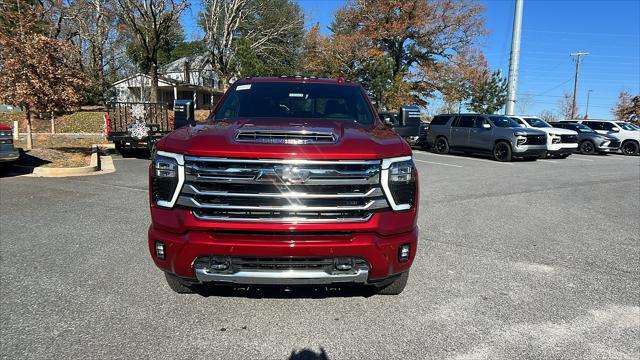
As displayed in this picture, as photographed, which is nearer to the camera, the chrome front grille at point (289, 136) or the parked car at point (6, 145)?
the chrome front grille at point (289, 136)

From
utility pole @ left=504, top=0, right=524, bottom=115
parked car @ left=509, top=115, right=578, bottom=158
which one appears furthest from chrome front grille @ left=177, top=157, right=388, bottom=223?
utility pole @ left=504, top=0, right=524, bottom=115

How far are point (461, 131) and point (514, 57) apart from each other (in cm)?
846

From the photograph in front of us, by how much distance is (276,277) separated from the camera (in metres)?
2.89

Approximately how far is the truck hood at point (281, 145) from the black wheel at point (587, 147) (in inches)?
932

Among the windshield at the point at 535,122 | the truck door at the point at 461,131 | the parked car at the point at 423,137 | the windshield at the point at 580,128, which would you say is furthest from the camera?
the windshield at the point at 580,128

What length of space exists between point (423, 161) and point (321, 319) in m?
13.5

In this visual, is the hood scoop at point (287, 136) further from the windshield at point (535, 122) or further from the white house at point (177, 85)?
the white house at point (177, 85)

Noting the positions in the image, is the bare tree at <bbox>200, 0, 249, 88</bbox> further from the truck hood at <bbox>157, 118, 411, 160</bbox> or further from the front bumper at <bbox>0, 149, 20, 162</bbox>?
the truck hood at <bbox>157, 118, 411, 160</bbox>

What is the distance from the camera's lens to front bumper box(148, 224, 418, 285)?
2863 millimetres

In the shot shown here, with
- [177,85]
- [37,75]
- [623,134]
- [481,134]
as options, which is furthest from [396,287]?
[177,85]

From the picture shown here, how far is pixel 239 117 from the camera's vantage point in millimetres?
4188

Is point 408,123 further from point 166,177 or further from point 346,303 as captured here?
point 166,177

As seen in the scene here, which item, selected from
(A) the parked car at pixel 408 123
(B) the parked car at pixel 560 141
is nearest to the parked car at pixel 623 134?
(B) the parked car at pixel 560 141

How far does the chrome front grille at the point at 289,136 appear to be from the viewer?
10.0 ft
